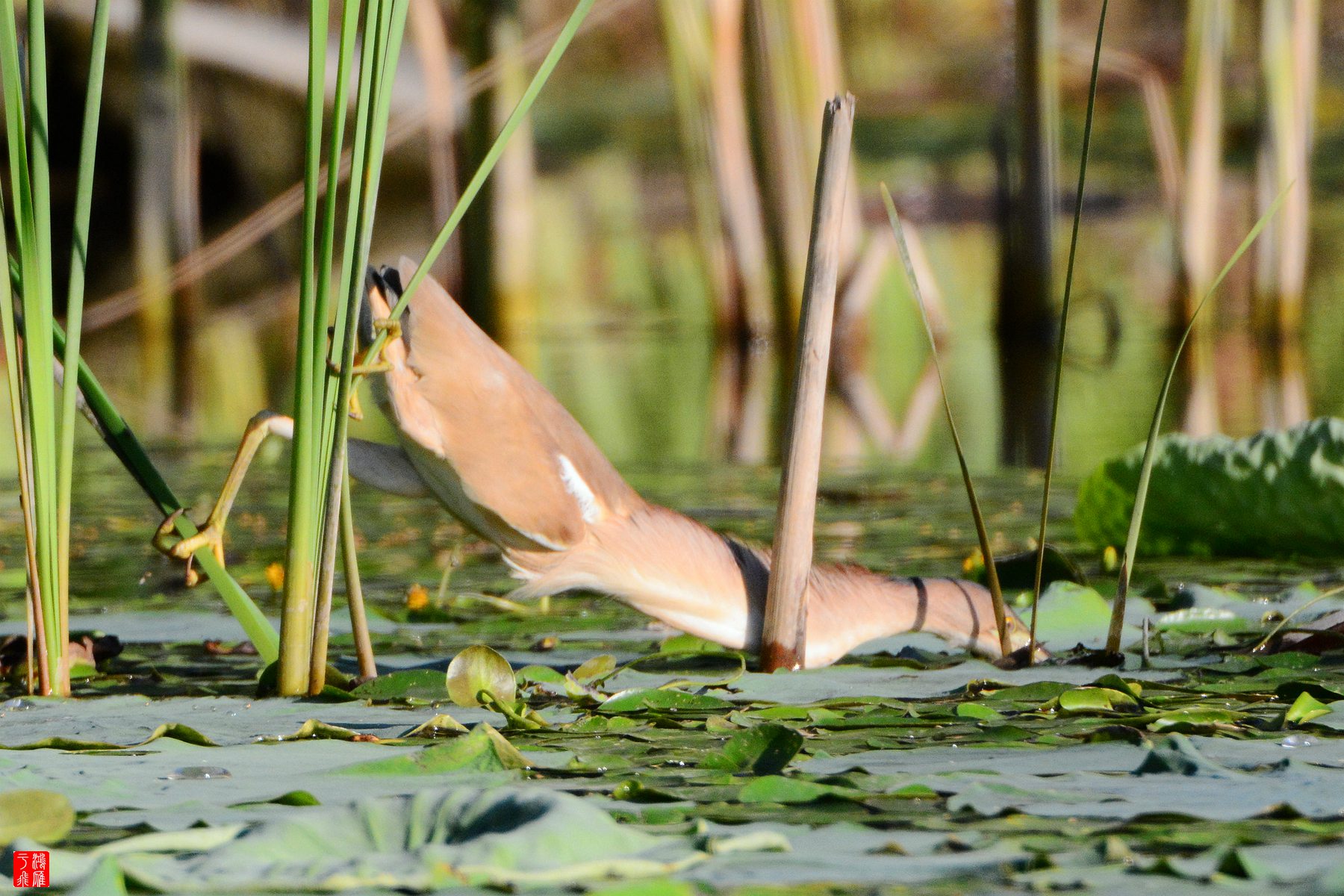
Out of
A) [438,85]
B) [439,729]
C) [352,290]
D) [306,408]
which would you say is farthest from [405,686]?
[438,85]

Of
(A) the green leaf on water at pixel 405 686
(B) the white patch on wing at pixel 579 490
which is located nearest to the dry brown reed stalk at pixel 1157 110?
(B) the white patch on wing at pixel 579 490

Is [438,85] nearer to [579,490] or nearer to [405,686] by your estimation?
Result: [579,490]

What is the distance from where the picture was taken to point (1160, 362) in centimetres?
747

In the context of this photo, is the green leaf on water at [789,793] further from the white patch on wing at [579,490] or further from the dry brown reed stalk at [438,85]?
the dry brown reed stalk at [438,85]

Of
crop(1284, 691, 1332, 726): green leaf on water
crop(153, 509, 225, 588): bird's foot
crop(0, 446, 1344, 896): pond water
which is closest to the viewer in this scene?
crop(0, 446, 1344, 896): pond water

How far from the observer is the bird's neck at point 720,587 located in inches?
76.9

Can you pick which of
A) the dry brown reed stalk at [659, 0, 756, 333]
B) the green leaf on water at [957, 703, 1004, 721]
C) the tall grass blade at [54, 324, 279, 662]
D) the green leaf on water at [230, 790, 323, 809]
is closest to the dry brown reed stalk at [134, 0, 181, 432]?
the dry brown reed stalk at [659, 0, 756, 333]

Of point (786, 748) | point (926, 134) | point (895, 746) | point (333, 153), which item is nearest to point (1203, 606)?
point (895, 746)

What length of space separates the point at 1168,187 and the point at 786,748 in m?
6.46

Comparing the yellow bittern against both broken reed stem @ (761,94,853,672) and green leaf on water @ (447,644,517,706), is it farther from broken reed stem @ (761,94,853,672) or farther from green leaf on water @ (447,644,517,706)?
green leaf on water @ (447,644,517,706)

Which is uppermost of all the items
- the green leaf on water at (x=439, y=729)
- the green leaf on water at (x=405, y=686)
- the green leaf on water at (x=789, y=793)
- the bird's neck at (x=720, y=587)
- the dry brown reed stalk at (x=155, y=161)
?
the dry brown reed stalk at (x=155, y=161)

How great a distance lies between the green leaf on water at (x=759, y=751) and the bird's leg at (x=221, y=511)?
624mm

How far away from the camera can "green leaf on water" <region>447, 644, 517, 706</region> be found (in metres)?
1.79

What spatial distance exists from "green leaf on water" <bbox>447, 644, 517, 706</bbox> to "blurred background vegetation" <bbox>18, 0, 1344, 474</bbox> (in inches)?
34.6
